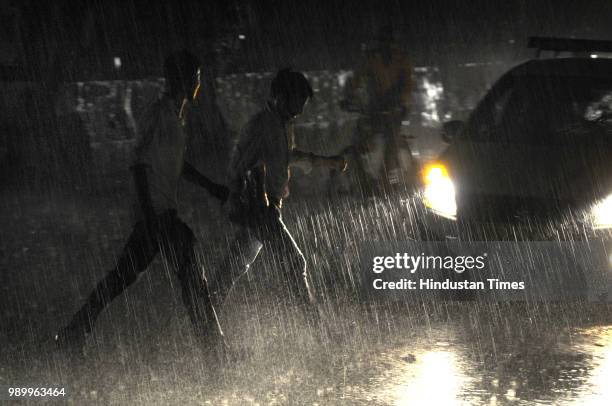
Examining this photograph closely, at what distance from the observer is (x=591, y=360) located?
19.1 ft

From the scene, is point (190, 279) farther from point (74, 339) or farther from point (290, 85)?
point (290, 85)

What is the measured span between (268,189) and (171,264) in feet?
2.97

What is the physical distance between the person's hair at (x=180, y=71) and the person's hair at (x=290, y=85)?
2.28ft

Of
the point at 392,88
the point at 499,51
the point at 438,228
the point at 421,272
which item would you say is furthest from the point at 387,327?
the point at 499,51

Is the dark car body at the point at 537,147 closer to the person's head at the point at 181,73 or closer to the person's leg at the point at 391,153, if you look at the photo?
the person's leg at the point at 391,153

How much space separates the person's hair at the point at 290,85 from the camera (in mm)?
6371

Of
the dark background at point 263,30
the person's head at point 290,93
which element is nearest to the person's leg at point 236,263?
the person's head at point 290,93

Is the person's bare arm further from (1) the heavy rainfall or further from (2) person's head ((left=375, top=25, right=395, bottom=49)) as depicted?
(2) person's head ((left=375, top=25, right=395, bottom=49))

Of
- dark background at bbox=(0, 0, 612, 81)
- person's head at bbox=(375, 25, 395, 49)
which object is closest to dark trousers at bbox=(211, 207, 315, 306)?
person's head at bbox=(375, 25, 395, 49)

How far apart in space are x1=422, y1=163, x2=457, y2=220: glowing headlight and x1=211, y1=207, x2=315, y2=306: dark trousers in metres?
1.61

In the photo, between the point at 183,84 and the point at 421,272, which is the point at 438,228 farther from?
the point at 183,84

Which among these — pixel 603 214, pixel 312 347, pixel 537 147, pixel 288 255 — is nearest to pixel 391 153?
pixel 537 147

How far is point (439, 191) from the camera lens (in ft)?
25.2

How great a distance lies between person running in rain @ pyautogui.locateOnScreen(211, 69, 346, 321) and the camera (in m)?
6.25
